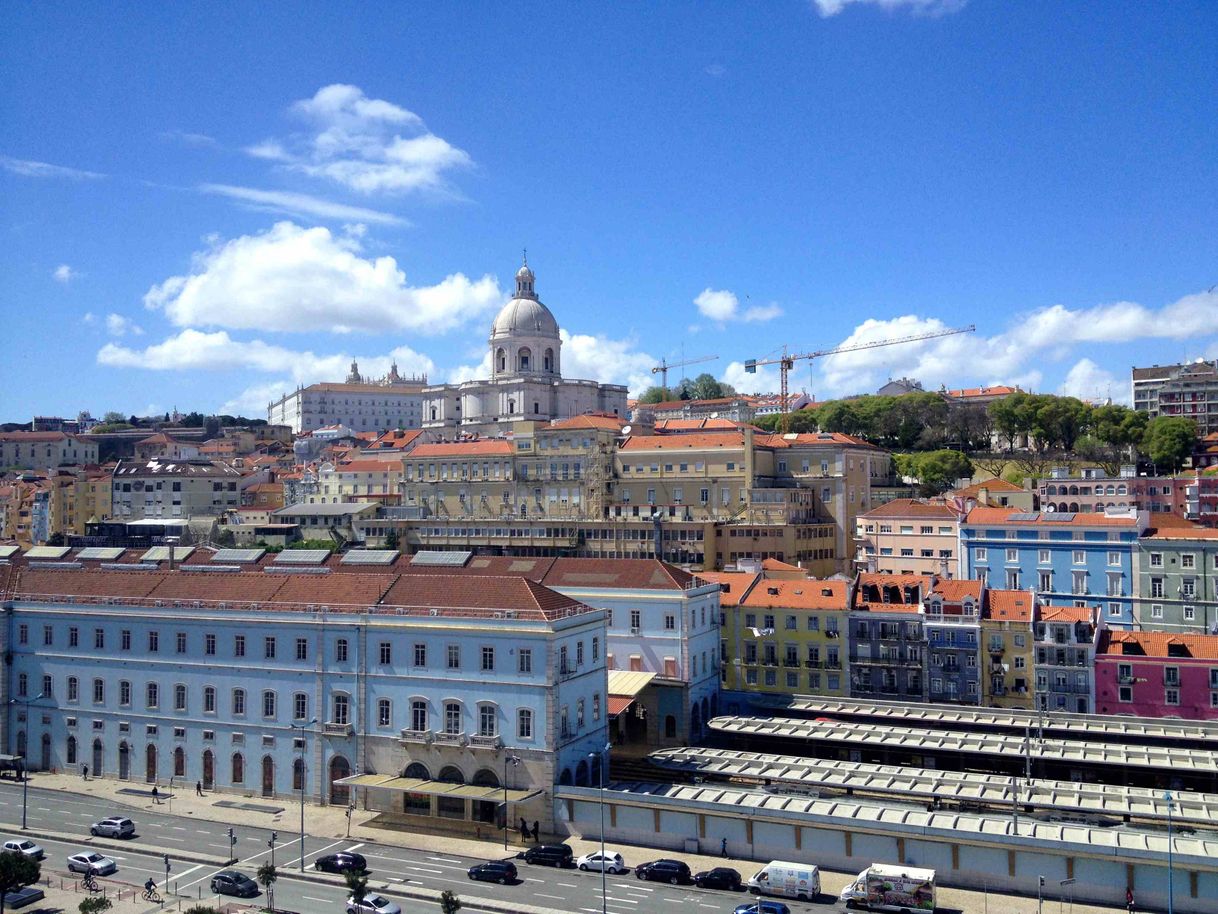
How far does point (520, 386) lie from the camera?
13088 cm

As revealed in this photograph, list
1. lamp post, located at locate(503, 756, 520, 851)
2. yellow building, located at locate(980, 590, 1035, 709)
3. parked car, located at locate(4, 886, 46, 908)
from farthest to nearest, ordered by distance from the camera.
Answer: yellow building, located at locate(980, 590, 1035, 709)
lamp post, located at locate(503, 756, 520, 851)
parked car, located at locate(4, 886, 46, 908)

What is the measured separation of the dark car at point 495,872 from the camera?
40.0 m

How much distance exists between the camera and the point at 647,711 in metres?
59.5

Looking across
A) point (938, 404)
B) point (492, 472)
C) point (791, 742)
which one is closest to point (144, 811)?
point (791, 742)

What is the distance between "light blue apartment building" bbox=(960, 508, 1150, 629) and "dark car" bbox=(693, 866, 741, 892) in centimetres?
3780

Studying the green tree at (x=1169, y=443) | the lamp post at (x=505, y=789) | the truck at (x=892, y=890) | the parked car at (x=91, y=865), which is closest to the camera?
the truck at (x=892, y=890)

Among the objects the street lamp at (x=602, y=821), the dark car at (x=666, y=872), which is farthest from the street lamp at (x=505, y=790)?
the dark car at (x=666, y=872)

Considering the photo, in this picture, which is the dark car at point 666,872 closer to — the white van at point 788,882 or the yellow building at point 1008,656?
the white van at point 788,882

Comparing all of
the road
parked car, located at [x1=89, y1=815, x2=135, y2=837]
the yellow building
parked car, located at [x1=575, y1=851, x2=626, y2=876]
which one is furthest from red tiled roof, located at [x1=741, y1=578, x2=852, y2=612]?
parked car, located at [x1=89, y1=815, x2=135, y2=837]

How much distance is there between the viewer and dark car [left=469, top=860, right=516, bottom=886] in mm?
40000

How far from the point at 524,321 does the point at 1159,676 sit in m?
91.6

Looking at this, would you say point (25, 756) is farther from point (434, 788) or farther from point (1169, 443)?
point (1169, 443)

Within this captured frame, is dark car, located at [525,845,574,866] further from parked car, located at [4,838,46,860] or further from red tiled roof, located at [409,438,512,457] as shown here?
red tiled roof, located at [409,438,512,457]

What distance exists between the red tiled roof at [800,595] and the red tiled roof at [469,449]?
46268mm
